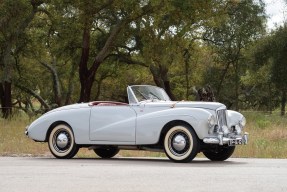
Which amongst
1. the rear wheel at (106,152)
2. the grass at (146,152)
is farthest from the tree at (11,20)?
the rear wheel at (106,152)

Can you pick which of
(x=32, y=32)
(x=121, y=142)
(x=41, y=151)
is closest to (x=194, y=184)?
(x=121, y=142)

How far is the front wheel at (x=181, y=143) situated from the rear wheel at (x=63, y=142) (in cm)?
223

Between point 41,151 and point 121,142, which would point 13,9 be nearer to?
point 41,151

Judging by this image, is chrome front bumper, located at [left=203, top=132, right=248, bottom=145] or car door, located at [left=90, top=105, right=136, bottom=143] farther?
car door, located at [left=90, top=105, right=136, bottom=143]

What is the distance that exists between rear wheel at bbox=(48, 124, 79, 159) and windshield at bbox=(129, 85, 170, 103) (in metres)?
1.53

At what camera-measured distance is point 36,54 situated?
41.0 meters

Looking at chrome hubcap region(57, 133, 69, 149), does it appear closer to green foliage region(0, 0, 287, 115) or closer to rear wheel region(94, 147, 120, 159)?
rear wheel region(94, 147, 120, 159)

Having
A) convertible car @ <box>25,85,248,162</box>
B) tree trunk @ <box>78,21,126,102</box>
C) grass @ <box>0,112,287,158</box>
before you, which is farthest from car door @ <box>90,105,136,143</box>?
tree trunk @ <box>78,21,126,102</box>

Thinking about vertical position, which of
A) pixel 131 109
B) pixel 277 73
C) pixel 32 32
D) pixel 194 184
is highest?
pixel 32 32

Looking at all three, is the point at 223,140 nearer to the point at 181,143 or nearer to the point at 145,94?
the point at 181,143

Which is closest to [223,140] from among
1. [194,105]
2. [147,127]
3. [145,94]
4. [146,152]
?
[194,105]

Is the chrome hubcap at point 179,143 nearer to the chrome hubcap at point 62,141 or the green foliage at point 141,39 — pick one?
the chrome hubcap at point 62,141

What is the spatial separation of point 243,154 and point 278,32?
90.0 feet

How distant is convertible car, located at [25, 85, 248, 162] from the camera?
1162 cm
